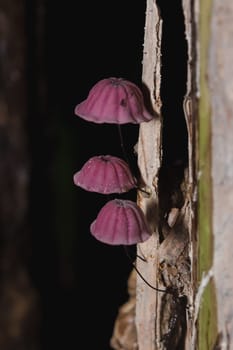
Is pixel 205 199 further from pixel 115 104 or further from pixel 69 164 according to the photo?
pixel 69 164

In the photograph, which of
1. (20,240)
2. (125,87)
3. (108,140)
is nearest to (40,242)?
(20,240)

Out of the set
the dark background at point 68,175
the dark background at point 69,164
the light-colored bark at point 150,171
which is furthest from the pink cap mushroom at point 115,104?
the dark background at point 68,175

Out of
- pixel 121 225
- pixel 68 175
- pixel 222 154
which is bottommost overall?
pixel 68 175

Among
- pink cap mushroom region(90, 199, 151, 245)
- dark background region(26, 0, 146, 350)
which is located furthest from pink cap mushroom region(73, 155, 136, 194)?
dark background region(26, 0, 146, 350)

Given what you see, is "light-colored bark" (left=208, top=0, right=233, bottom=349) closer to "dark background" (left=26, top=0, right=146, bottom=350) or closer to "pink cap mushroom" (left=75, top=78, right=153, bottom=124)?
"pink cap mushroom" (left=75, top=78, right=153, bottom=124)

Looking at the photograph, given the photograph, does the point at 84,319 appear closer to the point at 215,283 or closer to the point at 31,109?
the point at 31,109

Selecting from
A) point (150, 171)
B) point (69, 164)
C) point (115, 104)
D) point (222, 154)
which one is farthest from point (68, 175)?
point (222, 154)
